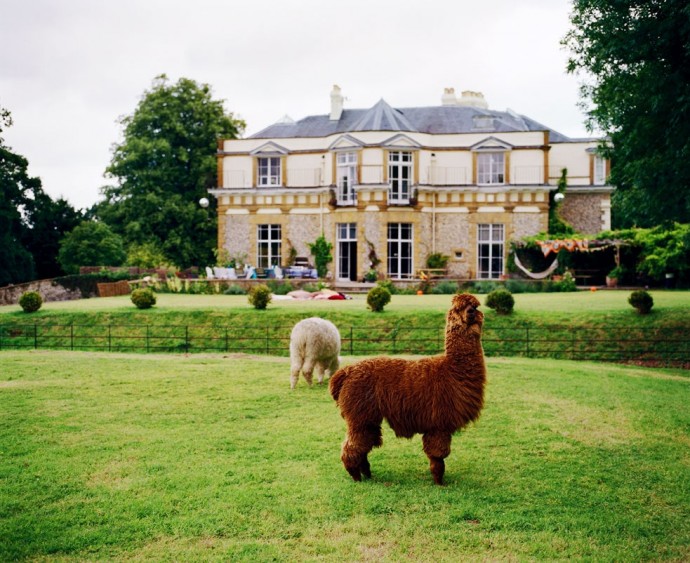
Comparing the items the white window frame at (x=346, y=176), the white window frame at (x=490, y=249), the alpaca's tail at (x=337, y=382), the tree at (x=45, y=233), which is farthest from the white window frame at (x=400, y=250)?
the alpaca's tail at (x=337, y=382)

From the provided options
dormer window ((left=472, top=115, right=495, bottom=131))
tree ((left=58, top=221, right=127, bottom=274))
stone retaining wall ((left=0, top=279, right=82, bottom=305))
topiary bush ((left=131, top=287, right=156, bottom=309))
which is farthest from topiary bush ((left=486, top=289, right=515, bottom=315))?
tree ((left=58, top=221, right=127, bottom=274))

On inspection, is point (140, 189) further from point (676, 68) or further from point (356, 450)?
point (356, 450)

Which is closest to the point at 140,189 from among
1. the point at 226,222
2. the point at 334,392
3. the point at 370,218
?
the point at 226,222

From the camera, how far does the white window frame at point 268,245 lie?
3944 centimetres

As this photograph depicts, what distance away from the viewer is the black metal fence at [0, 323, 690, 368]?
19.0 metres

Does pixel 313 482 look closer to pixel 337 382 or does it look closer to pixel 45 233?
pixel 337 382

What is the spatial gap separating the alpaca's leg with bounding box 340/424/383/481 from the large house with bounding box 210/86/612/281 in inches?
1135

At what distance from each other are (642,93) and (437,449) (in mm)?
11278

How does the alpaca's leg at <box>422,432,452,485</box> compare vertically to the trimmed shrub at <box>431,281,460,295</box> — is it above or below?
below

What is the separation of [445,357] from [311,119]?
35.9 metres

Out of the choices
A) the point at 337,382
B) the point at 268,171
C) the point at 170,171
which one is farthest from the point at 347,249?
the point at 337,382

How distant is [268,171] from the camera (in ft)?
131

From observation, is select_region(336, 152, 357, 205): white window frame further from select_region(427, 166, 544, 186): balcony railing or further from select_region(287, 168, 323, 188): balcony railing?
select_region(427, 166, 544, 186): balcony railing

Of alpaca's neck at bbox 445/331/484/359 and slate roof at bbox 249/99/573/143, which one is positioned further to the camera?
slate roof at bbox 249/99/573/143
